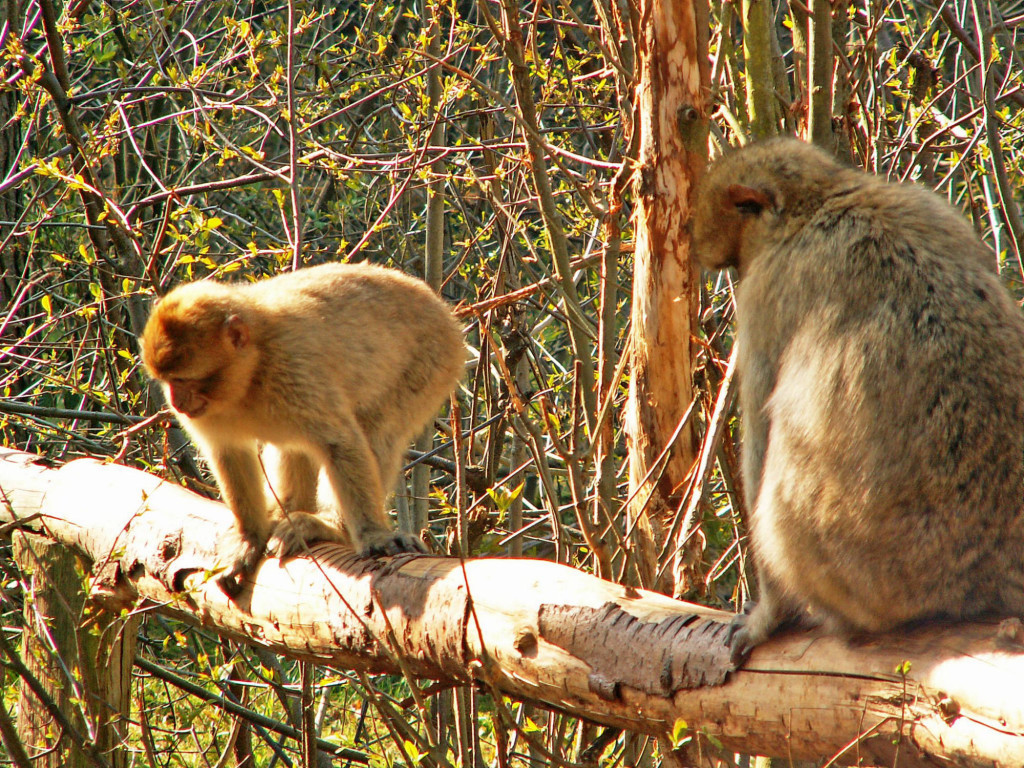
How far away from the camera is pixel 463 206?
564 cm

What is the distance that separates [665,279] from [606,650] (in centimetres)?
154

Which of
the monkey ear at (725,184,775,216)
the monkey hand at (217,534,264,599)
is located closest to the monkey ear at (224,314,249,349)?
the monkey hand at (217,534,264,599)

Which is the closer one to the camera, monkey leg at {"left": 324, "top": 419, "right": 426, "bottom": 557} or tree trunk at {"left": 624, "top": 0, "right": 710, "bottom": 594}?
tree trunk at {"left": 624, "top": 0, "right": 710, "bottom": 594}

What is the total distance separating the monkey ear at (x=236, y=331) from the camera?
3.85 m

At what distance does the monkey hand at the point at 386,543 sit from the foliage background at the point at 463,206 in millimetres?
262

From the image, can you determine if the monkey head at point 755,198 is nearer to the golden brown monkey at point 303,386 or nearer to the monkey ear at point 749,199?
the monkey ear at point 749,199

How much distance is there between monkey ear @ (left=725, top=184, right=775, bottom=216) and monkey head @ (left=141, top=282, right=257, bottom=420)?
1.90 m

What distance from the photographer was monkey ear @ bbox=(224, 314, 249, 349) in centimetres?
385

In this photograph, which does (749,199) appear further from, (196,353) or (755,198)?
(196,353)

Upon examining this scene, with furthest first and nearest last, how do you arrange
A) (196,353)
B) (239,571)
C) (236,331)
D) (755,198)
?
(236,331), (196,353), (239,571), (755,198)

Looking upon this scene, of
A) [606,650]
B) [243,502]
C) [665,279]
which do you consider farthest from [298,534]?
[665,279]

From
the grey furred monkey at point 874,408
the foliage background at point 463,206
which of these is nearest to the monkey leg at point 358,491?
the foliage background at point 463,206

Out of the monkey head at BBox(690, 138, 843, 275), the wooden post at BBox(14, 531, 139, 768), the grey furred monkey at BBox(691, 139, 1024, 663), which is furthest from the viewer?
the wooden post at BBox(14, 531, 139, 768)

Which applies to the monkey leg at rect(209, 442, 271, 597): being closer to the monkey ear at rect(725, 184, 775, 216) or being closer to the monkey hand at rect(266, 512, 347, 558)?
the monkey hand at rect(266, 512, 347, 558)
